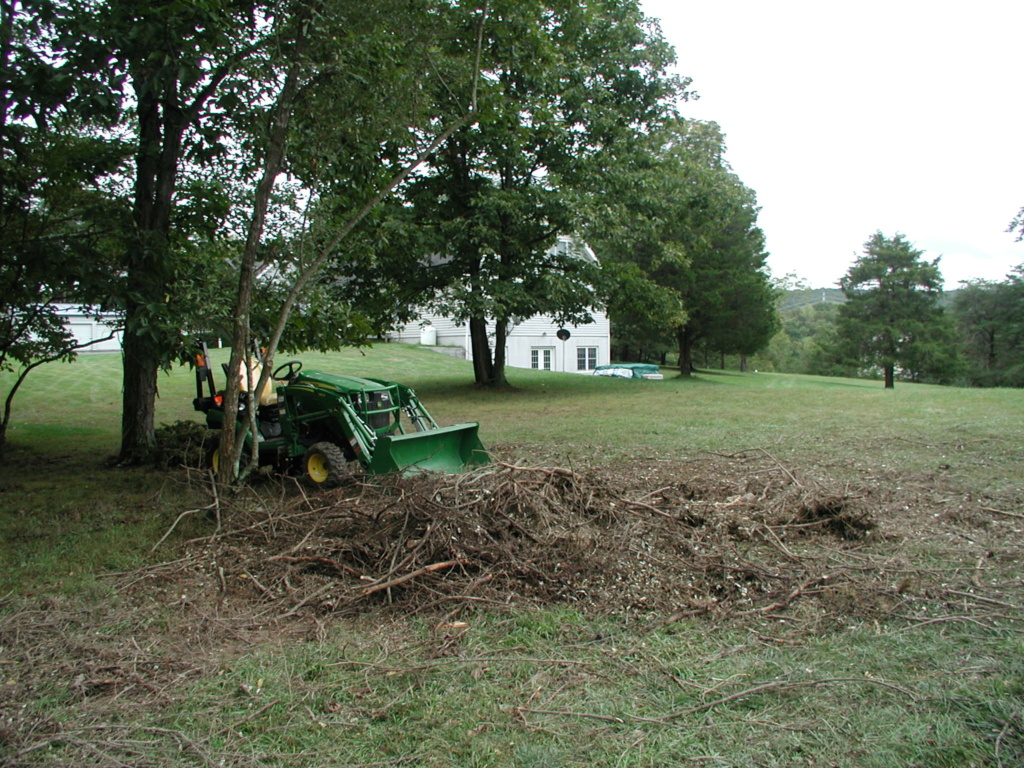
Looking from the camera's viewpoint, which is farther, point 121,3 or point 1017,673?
point 121,3

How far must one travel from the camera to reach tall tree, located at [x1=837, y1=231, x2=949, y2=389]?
36.1m

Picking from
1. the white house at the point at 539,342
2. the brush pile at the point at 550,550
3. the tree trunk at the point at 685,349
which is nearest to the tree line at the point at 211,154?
the brush pile at the point at 550,550

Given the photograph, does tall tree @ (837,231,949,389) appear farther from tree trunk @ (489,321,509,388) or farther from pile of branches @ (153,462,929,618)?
pile of branches @ (153,462,929,618)

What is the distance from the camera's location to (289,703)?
3.25 meters

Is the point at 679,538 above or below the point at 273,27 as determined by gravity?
below

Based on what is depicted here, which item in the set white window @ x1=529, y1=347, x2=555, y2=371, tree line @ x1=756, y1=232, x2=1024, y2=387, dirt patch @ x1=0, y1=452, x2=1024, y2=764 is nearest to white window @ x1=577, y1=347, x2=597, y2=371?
white window @ x1=529, y1=347, x2=555, y2=371

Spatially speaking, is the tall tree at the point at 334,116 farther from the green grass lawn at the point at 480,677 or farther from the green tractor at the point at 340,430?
the green grass lawn at the point at 480,677

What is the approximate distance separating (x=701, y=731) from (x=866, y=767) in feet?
1.97

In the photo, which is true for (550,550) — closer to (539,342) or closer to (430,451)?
(430,451)

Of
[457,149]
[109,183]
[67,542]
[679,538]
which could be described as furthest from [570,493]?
[457,149]

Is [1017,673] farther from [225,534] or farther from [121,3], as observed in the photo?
[121,3]

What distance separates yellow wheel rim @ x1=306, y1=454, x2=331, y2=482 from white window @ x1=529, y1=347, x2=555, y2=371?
2936 centimetres

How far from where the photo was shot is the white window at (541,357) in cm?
3694

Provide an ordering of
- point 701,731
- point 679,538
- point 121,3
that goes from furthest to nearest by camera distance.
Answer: point 121,3 → point 679,538 → point 701,731
